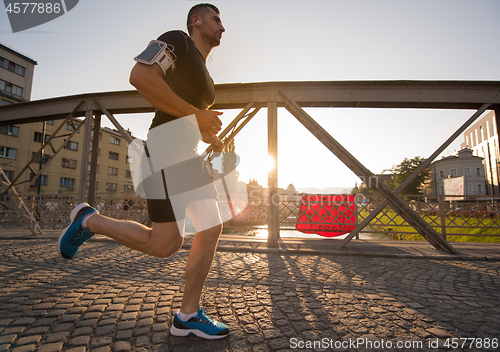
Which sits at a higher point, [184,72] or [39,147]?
[39,147]

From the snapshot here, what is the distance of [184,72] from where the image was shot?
1.83 metres

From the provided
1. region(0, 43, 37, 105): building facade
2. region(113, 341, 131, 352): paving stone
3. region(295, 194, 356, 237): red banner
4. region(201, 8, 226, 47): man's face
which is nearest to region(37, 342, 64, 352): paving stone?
region(113, 341, 131, 352): paving stone

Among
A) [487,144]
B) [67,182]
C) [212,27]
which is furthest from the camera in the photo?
[487,144]

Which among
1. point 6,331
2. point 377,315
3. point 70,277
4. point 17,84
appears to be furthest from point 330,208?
point 17,84

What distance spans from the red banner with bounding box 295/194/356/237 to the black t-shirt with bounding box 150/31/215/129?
7834 mm

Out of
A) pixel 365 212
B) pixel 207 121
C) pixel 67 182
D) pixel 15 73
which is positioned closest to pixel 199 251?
pixel 207 121

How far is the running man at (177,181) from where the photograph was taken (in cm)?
166

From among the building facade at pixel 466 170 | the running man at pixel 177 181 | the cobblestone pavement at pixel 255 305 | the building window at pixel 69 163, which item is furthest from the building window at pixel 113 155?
the building facade at pixel 466 170

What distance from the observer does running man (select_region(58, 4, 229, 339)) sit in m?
1.66

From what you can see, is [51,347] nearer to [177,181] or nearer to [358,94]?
[177,181]

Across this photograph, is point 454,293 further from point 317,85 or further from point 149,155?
point 317,85

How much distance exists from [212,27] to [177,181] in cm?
130

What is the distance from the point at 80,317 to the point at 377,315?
7.87 ft

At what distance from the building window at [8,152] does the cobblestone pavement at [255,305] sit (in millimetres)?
33811
